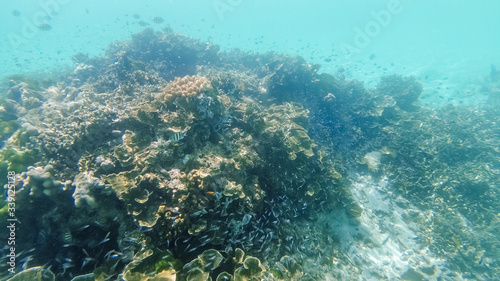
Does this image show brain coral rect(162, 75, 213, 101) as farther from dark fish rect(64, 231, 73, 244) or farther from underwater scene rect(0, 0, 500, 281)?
dark fish rect(64, 231, 73, 244)

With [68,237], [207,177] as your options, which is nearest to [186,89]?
[207,177]

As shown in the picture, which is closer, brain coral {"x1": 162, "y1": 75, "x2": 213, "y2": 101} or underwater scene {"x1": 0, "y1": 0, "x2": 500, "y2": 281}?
underwater scene {"x1": 0, "y1": 0, "x2": 500, "y2": 281}

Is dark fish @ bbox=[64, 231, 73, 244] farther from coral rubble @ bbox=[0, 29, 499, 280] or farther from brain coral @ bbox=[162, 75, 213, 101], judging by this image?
brain coral @ bbox=[162, 75, 213, 101]

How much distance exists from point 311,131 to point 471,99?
968 inches

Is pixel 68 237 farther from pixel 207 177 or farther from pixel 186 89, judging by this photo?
pixel 186 89

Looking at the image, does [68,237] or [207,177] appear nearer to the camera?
[68,237]

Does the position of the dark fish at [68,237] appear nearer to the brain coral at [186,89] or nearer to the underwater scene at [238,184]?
the underwater scene at [238,184]

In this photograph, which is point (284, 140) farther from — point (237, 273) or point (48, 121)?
point (48, 121)

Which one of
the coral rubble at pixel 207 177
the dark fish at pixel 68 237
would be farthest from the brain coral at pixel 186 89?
the dark fish at pixel 68 237

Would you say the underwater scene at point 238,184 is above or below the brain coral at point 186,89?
below

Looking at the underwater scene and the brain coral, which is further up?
the brain coral

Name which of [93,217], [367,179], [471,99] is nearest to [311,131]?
[367,179]

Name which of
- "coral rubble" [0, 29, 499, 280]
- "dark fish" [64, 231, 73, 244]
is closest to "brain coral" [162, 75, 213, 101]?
"coral rubble" [0, 29, 499, 280]

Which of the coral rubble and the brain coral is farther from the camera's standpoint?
the brain coral
